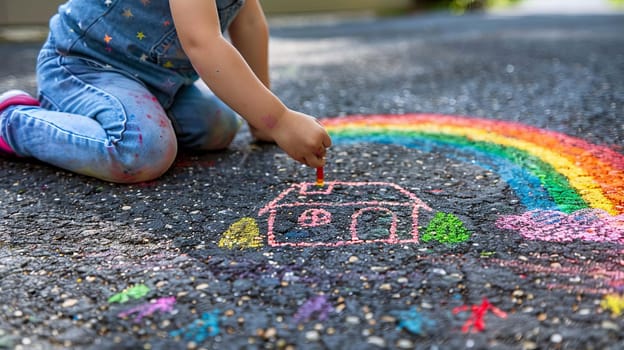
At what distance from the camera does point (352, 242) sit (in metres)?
1.29

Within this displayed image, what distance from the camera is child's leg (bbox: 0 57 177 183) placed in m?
1.63

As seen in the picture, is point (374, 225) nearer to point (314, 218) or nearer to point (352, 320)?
point (314, 218)

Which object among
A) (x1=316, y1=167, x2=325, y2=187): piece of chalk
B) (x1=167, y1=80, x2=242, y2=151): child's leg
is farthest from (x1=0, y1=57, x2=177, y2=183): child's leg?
(x1=316, y1=167, x2=325, y2=187): piece of chalk

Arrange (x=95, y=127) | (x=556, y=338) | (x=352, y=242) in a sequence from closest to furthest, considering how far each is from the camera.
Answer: (x=556, y=338), (x=352, y=242), (x=95, y=127)

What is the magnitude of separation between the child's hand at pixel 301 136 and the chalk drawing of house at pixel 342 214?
0.12 m

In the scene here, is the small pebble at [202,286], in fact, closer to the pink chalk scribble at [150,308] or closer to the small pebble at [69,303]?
the pink chalk scribble at [150,308]

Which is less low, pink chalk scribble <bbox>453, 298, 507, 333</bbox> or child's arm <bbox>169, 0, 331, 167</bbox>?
child's arm <bbox>169, 0, 331, 167</bbox>

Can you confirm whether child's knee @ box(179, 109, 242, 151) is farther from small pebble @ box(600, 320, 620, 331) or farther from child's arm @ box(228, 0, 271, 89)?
small pebble @ box(600, 320, 620, 331)

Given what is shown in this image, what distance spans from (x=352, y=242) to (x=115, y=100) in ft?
2.72

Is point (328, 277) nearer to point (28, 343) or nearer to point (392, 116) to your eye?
point (28, 343)

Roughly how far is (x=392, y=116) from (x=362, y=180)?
747mm

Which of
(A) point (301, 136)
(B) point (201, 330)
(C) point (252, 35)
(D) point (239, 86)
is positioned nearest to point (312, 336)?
(B) point (201, 330)

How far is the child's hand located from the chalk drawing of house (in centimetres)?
12

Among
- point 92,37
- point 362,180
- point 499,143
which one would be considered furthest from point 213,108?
point 499,143
